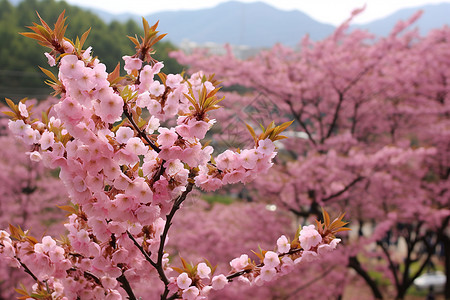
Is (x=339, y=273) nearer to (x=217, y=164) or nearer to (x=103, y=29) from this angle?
(x=217, y=164)

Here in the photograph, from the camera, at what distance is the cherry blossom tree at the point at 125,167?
1.32 m

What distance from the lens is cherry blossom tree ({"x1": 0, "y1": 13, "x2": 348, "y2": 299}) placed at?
1.32 m

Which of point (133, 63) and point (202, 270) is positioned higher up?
point (133, 63)

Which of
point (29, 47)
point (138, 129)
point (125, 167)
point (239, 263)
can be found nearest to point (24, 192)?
point (125, 167)

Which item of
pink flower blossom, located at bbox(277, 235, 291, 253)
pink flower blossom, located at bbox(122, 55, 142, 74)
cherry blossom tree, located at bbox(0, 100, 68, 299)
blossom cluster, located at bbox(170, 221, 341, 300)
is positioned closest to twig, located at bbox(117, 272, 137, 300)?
blossom cluster, located at bbox(170, 221, 341, 300)

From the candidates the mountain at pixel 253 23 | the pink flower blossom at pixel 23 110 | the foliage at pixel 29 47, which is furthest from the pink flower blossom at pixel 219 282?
the mountain at pixel 253 23

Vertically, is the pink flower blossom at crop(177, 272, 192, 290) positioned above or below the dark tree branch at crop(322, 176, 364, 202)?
above

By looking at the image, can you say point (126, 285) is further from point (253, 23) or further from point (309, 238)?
point (253, 23)

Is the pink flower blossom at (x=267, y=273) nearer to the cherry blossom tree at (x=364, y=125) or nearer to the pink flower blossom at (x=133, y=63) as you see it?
the pink flower blossom at (x=133, y=63)

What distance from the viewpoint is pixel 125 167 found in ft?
5.24

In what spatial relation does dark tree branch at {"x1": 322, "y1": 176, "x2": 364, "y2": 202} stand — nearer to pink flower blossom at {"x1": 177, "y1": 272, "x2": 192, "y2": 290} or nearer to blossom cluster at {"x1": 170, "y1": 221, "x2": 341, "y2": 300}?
blossom cluster at {"x1": 170, "y1": 221, "x2": 341, "y2": 300}

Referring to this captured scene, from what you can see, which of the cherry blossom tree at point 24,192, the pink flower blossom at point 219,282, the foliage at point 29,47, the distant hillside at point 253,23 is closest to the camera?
the pink flower blossom at point 219,282

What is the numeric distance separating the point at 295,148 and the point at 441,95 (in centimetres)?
338

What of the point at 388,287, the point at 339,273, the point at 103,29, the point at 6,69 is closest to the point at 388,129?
the point at 339,273
